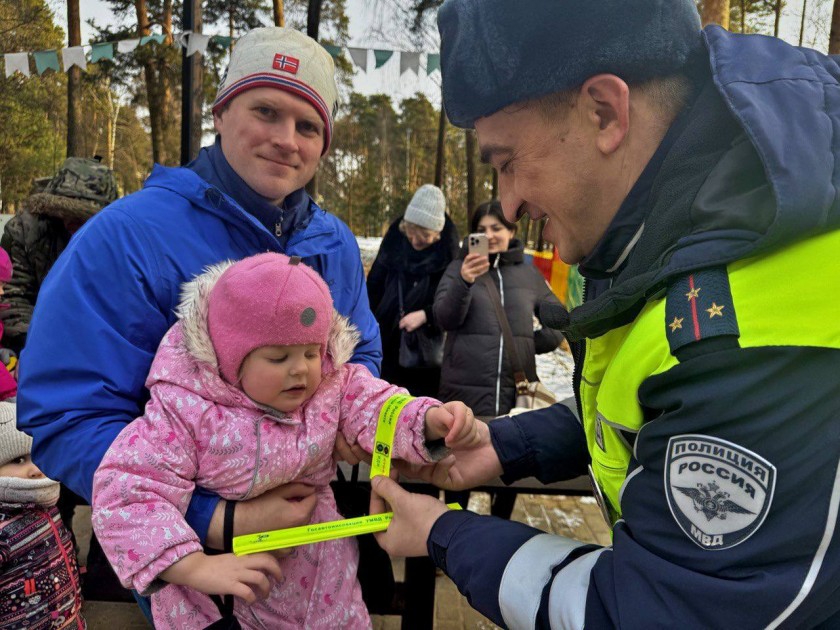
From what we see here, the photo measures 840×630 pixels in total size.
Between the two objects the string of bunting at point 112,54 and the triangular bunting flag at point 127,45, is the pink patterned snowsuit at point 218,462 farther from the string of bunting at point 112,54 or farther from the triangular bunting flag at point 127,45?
the triangular bunting flag at point 127,45

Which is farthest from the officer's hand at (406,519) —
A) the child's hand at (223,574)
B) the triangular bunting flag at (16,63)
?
the triangular bunting flag at (16,63)

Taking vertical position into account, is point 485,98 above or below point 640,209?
above

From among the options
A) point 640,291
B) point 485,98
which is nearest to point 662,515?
point 640,291

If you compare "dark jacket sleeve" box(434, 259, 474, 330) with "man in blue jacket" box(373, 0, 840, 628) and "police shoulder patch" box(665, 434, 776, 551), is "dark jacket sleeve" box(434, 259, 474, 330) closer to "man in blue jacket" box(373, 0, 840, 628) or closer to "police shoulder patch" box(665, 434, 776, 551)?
"man in blue jacket" box(373, 0, 840, 628)

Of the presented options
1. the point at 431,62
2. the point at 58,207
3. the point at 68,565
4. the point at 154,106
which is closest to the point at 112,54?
the point at 431,62

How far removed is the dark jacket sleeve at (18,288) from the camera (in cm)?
342

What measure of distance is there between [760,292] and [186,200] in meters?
1.43

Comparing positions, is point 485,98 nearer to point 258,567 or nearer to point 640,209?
point 640,209

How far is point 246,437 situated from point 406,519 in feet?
1.48

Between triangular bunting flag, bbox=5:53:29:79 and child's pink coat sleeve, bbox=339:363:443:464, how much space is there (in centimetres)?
817

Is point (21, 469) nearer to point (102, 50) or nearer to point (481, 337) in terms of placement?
point (481, 337)

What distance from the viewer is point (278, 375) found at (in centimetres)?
141

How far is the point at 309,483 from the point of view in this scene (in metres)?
1.58

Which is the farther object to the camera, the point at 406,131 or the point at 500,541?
the point at 406,131
